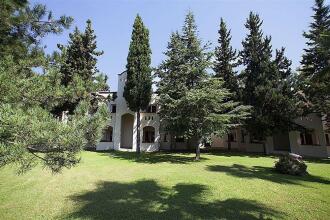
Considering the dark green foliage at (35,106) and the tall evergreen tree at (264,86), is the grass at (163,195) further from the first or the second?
the tall evergreen tree at (264,86)

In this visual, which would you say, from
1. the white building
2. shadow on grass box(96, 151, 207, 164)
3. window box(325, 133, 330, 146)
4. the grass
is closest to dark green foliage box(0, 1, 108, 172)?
the grass

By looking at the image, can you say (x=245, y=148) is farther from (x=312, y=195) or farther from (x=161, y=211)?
(x=161, y=211)

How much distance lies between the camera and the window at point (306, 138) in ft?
97.9

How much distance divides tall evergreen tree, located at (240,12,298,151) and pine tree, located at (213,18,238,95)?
49.4 inches

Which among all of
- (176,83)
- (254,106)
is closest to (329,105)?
(254,106)

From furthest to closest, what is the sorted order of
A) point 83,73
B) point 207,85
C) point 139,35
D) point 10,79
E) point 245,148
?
1. point 245,148
2. point 139,35
3. point 83,73
4. point 207,85
5. point 10,79

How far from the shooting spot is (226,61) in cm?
3297

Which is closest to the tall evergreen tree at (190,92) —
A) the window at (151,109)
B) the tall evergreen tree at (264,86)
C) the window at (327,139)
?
the tall evergreen tree at (264,86)

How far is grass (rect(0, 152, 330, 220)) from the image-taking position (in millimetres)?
8719

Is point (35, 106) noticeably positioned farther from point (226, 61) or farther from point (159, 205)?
point (226, 61)

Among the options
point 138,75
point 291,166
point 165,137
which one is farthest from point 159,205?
point 165,137

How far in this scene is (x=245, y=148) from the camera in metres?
35.5

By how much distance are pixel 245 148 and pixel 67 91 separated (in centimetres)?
3224

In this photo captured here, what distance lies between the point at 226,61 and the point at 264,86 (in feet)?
21.1
